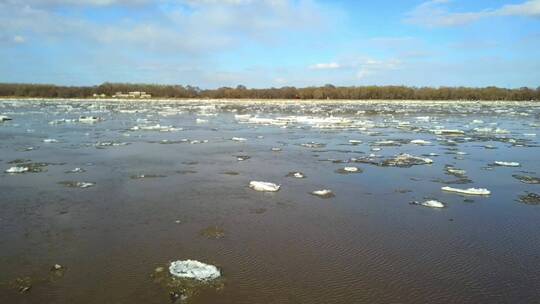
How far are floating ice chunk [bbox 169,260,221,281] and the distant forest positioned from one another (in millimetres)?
81564

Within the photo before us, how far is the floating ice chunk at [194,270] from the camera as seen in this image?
4.26 m

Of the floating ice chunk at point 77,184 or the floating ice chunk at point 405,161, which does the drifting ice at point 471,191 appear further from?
the floating ice chunk at point 77,184

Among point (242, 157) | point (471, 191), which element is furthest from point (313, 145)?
point (471, 191)

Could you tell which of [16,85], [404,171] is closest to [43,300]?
[404,171]

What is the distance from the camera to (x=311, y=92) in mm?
87375

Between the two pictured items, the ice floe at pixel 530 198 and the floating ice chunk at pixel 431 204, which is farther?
the ice floe at pixel 530 198

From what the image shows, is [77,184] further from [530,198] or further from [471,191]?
[530,198]

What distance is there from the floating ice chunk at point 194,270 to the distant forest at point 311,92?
268 feet

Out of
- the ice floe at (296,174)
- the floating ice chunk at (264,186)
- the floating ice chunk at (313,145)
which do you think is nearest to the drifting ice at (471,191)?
the ice floe at (296,174)

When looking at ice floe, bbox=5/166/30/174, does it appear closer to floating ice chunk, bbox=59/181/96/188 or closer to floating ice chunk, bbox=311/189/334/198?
floating ice chunk, bbox=59/181/96/188

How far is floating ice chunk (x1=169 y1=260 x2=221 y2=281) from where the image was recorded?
426 cm

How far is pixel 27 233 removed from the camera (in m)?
5.40

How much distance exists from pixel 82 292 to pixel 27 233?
77.7 inches

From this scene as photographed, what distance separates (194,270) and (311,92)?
277 feet
